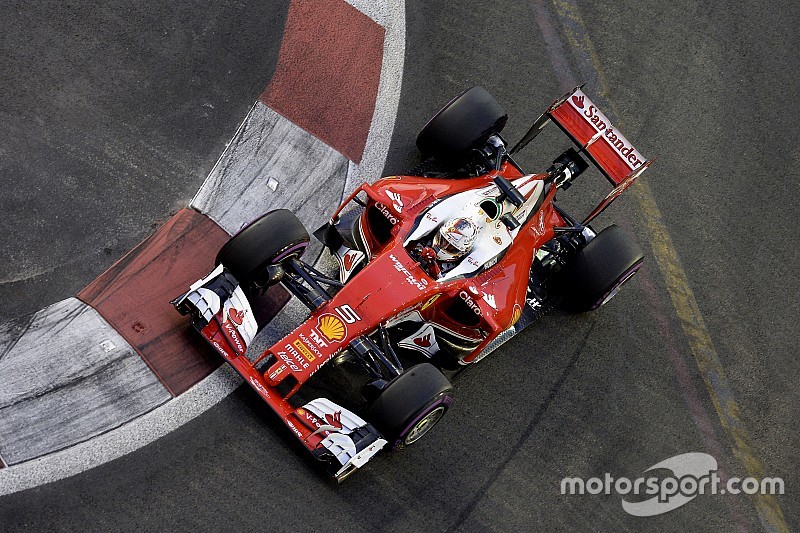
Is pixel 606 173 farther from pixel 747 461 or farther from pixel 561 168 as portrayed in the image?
pixel 747 461

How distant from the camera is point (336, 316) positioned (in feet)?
24.9

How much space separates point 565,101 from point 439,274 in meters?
2.08

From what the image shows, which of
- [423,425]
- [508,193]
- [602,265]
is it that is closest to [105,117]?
[508,193]

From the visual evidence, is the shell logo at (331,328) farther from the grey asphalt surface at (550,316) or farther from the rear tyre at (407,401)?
the grey asphalt surface at (550,316)

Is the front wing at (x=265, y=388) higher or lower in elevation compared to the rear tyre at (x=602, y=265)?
higher

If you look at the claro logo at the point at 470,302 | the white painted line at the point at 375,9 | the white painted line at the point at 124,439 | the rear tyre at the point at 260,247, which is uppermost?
the white painted line at the point at 375,9

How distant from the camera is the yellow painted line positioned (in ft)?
28.6

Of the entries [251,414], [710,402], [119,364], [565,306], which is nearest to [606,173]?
[565,306]

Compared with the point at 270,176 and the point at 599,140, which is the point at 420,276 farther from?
the point at 599,140

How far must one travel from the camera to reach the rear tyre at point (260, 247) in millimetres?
7656

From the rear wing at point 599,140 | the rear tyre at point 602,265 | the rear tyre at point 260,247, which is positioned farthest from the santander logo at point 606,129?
the rear tyre at point 260,247

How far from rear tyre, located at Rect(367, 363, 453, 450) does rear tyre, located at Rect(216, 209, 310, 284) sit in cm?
144

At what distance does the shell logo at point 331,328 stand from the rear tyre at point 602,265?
233 centimetres

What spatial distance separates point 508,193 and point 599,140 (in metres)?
1.10
